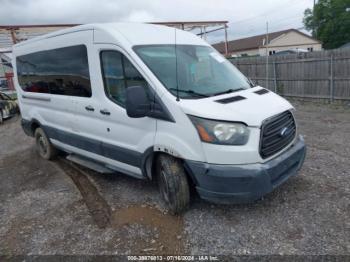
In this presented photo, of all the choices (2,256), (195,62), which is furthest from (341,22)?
(2,256)

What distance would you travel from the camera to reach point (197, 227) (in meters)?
3.31

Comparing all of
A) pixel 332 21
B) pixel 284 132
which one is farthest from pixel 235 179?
pixel 332 21

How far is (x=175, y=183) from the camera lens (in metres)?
3.36

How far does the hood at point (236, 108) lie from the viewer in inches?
118

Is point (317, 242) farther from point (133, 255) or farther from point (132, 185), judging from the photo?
point (132, 185)

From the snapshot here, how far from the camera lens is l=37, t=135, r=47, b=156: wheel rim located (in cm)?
612

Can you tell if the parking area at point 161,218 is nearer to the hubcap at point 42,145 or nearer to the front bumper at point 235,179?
the front bumper at point 235,179

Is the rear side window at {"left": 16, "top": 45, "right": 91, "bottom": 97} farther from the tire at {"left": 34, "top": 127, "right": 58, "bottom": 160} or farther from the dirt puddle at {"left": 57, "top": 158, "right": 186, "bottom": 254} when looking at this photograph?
the dirt puddle at {"left": 57, "top": 158, "right": 186, "bottom": 254}

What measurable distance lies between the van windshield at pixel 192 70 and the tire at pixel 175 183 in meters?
0.78

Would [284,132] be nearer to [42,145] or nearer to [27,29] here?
[42,145]

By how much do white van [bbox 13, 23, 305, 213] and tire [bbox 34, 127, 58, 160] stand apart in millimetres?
1228

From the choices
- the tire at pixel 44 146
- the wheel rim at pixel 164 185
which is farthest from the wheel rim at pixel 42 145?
the wheel rim at pixel 164 185

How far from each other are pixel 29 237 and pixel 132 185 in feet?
5.23

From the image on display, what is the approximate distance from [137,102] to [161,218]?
1.44m
